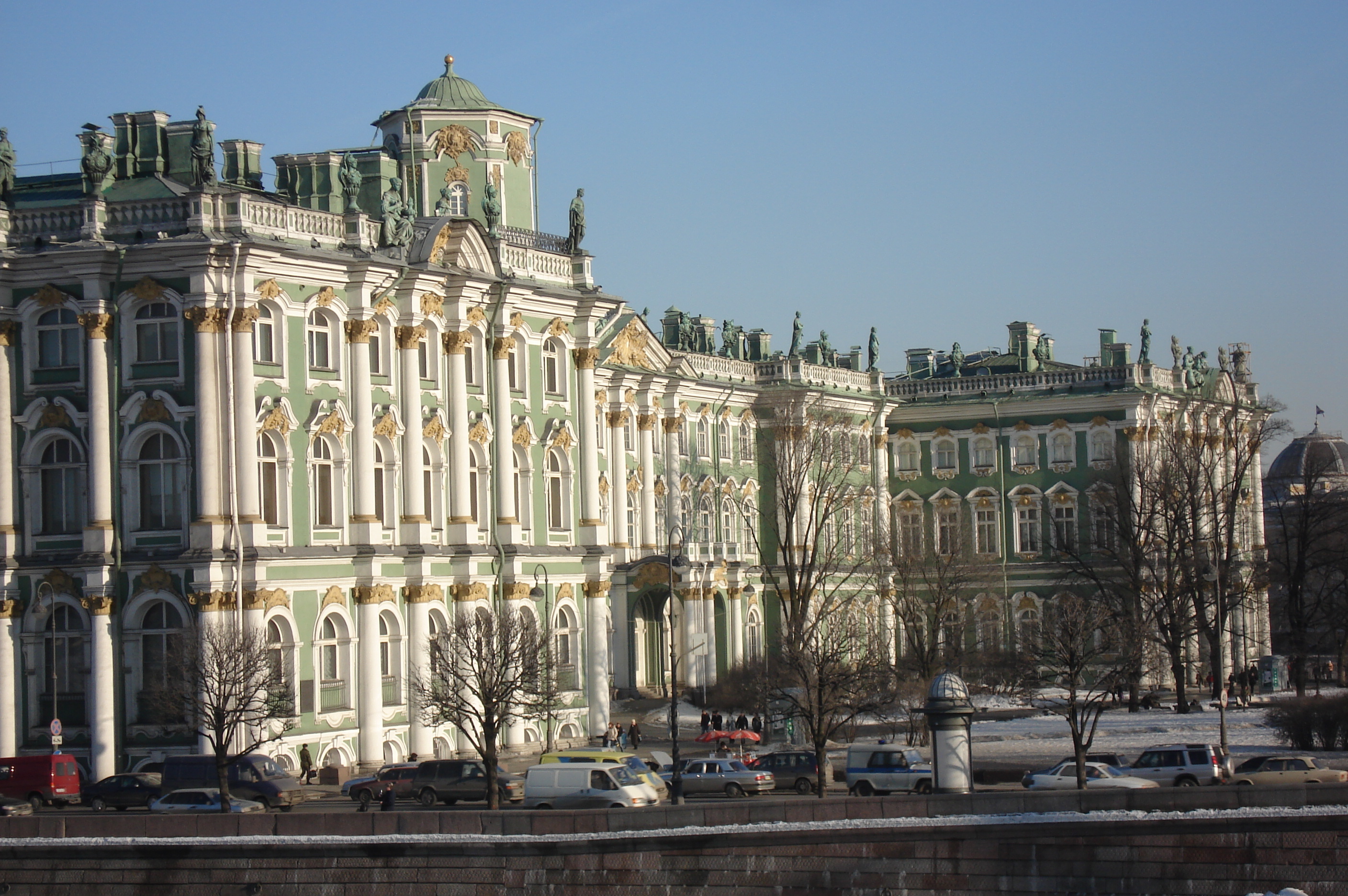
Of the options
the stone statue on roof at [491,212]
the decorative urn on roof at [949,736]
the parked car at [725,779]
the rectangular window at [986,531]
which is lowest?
the parked car at [725,779]

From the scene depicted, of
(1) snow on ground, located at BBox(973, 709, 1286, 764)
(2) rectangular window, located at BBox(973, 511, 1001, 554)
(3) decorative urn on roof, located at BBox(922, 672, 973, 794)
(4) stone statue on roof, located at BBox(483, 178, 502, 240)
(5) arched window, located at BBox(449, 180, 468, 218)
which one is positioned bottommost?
(1) snow on ground, located at BBox(973, 709, 1286, 764)

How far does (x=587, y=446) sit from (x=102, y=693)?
20004 millimetres

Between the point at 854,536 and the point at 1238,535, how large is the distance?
2171cm

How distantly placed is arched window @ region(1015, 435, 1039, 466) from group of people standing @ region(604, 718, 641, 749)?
39823mm

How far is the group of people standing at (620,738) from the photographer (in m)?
64.9

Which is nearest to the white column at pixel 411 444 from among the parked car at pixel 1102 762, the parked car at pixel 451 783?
the parked car at pixel 451 783

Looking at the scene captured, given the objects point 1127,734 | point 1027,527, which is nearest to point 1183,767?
point 1127,734

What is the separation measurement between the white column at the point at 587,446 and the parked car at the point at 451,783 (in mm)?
17635

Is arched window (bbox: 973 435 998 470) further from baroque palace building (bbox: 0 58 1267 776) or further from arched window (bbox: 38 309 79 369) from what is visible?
arched window (bbox: 38 309 79 369)

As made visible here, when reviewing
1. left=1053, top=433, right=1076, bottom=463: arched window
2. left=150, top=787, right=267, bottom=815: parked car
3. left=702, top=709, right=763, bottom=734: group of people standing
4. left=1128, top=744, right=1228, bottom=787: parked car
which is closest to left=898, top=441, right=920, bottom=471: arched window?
left=1053, top=433, right=1076, bottom=463: arched window

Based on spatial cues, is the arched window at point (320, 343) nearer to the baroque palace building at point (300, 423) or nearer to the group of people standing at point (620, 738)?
the baroque palace building at point (300, 423)

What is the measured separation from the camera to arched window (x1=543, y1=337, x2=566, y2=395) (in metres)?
66.2

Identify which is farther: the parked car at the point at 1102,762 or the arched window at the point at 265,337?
the arched window at the point at 265,337

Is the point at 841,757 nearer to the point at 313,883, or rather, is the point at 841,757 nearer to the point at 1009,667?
the point at 1009,667
